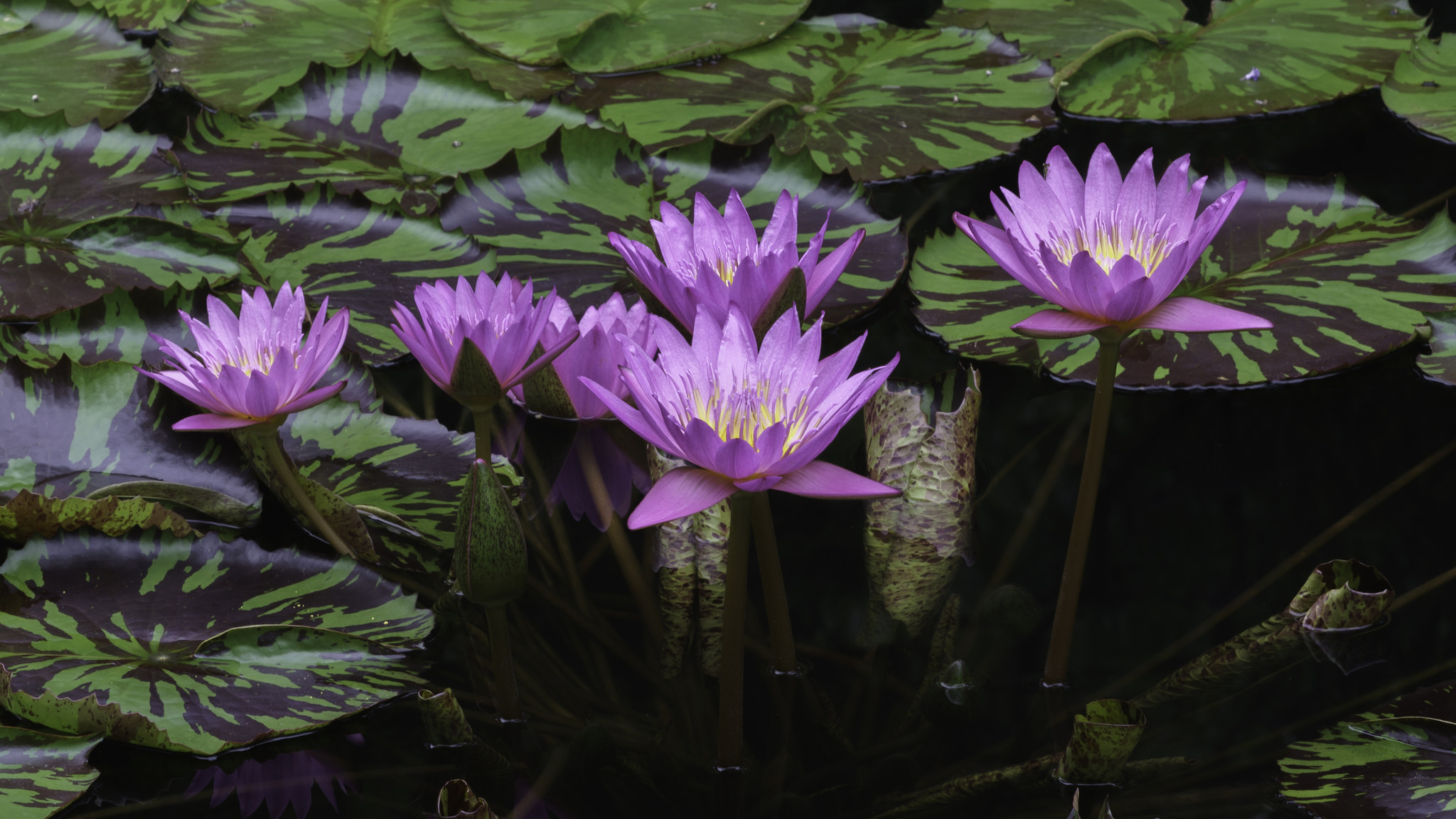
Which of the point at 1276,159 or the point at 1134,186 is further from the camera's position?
the point at 1276,159

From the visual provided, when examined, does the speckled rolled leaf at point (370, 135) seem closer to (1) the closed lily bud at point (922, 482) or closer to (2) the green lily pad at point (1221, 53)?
(1) the closed lily bud at point (922, 482)

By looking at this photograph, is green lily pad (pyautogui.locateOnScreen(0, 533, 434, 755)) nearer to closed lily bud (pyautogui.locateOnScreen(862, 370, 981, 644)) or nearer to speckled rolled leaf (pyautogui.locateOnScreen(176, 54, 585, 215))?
closed lily bud (pyautogui.locateOnScreen(862, 370, 981, 644))

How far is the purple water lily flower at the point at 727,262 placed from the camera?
142 cm

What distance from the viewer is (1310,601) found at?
1.49m

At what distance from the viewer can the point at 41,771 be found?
4.27 ft

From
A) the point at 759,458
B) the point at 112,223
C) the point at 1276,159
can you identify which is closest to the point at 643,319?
the point at 759,458

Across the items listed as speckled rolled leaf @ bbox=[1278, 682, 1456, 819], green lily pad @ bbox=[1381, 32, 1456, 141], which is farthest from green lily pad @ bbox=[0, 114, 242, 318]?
green lily pad @ bbox=[1381, 32, 1456, 141]

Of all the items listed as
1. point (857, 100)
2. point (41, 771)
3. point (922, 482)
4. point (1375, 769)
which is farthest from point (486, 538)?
point (857, 100)

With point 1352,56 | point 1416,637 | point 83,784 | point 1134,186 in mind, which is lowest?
point 83,784

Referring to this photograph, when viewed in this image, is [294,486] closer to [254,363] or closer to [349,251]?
[254,363]

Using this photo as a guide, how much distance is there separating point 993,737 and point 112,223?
85.9 inches

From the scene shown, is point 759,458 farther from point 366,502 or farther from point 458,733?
point 366,502

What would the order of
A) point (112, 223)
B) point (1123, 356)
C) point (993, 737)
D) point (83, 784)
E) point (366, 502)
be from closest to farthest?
1. point (83, 784)
2. point (993, 737)
3. point (366, 502)
4. point (1123, 356)
5. point (112, 223)

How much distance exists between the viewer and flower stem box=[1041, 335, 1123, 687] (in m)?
1.34
